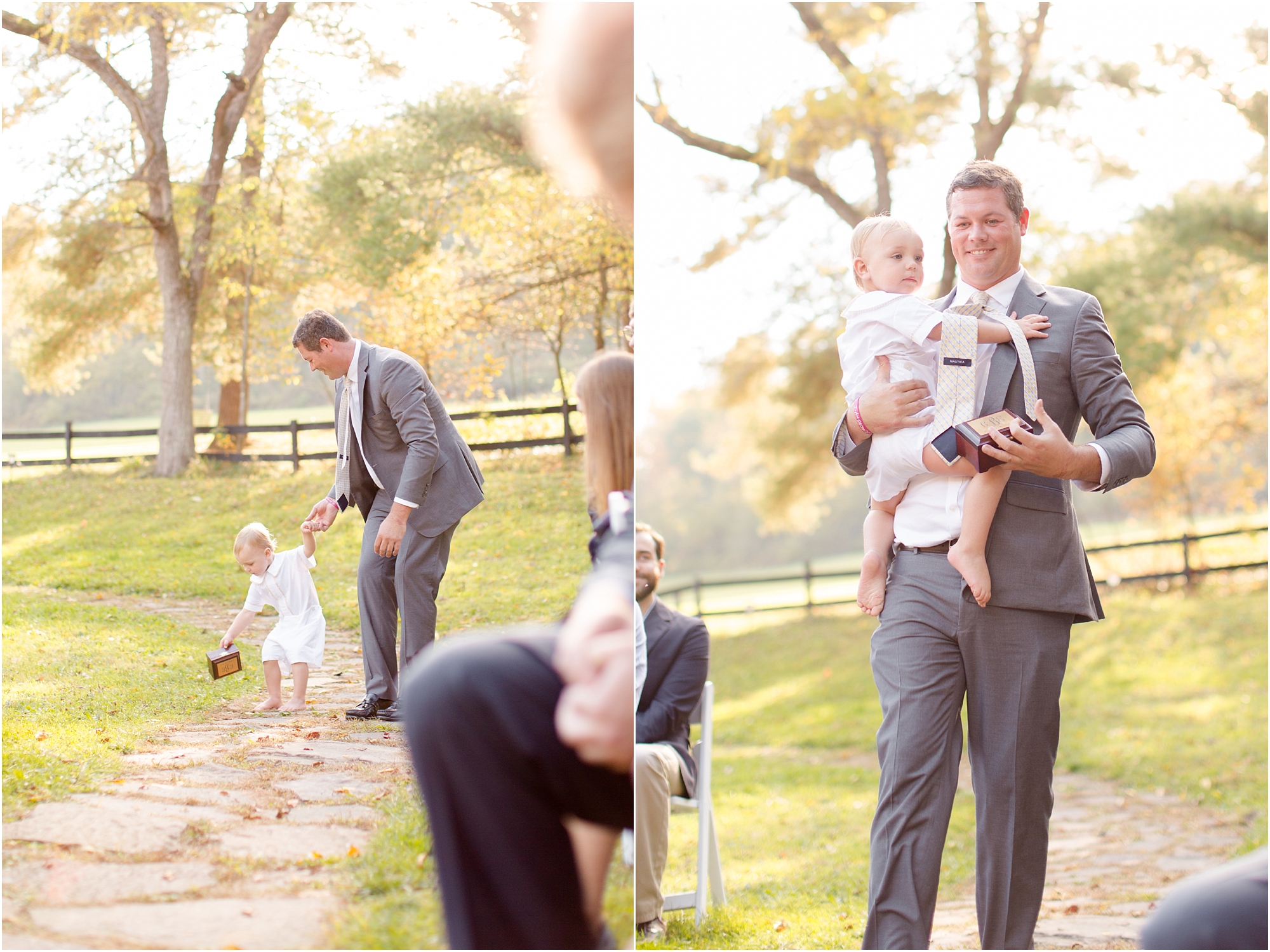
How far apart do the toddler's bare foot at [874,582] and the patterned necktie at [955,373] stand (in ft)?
1.00

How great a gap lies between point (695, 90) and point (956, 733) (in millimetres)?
4600

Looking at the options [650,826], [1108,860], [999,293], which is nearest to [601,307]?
[999,293]

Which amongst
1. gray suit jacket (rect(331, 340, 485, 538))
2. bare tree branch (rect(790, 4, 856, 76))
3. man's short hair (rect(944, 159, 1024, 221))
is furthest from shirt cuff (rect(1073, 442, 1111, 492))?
bare tree branch (rect(790, 4, 856, 76))

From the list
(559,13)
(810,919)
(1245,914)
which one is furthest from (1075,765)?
(559,13)

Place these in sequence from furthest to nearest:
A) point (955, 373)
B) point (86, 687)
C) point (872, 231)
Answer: point (86, 687) < point (872, 231) < point (955, 373)

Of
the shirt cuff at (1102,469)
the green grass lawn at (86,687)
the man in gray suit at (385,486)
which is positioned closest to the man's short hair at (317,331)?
the man in gray suit at (385,486)

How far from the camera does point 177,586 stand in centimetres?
246

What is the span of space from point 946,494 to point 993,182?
0.71 meters

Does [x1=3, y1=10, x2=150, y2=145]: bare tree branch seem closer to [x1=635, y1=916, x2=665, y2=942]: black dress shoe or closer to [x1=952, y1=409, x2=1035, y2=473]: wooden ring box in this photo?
[x1=952, y1=409, x2=1035, y2=473]: wooden ring box

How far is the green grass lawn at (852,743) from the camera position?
3803 millimetres

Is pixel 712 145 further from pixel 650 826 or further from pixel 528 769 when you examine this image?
pixel 528 769

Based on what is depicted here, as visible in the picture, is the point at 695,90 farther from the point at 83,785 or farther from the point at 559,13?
the point at 83,785

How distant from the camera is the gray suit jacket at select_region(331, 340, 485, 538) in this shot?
2414 mm

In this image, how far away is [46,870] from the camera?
214 cm
